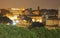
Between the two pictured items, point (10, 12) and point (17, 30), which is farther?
point (10, 12)

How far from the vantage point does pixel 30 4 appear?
141 inches

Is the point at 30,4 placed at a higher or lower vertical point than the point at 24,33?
higher

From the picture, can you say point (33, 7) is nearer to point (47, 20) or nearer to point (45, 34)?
point (47, 20)

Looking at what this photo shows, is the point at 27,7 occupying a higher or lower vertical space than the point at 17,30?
higher

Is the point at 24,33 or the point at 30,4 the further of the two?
the point at 30,4

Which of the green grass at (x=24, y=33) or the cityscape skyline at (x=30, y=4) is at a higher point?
the cityscape skyline at (x=30, y=4)

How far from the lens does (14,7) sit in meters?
3.56

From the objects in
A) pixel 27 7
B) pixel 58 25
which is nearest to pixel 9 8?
pixel 27 7

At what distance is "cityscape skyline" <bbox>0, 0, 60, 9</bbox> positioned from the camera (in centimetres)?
356

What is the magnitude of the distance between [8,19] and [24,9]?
1.14 ft

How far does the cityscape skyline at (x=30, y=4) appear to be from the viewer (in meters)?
3.56

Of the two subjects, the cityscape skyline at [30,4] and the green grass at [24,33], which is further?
the cityscape skyline at [30,4]

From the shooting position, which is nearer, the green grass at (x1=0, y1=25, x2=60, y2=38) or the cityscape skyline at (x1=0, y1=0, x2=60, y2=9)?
the green grass at (x1=0, y1=25, x2=60, y2=38)

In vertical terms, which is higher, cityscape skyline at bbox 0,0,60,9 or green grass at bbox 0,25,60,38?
cityscape skyline at bbox 0,0,60,9
